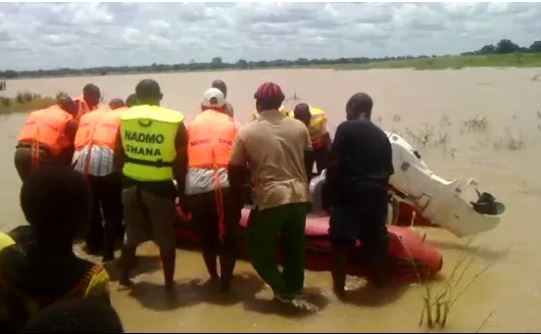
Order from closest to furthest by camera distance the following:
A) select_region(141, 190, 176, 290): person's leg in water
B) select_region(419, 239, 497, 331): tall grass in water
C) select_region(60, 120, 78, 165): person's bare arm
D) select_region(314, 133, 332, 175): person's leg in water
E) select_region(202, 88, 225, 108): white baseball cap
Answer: select_region(419, 239, 497, 331): tall grass in water
select_region(141, 190, 176, 290): person's leg in water
select_region(202, 88, 225, 108): white baseball cap
select_region(60, 120, 78, 165): person's bare arm
select_region(314, 133, 332, 175): person's leg in water

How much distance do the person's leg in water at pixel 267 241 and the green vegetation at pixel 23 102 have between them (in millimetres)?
24984

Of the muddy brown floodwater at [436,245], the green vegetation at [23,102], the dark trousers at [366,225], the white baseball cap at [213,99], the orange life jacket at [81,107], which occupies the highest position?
the white baseball cap at [213,99]

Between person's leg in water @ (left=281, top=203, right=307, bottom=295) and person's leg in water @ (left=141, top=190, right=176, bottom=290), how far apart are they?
0.81 meters

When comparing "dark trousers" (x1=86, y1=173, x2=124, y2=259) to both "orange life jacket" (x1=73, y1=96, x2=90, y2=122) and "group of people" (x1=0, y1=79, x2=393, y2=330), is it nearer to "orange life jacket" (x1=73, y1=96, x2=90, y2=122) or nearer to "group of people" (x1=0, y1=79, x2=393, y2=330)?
"group of people" (x1=0, y1=79, x2=393, y2=330)

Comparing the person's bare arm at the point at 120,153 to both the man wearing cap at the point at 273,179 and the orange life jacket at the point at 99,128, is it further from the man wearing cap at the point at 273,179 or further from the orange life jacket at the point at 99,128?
the man wearing cap at the point at 273,179

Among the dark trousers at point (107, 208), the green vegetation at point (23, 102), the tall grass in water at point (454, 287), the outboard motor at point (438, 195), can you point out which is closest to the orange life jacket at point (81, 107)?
the dark trousers at point (107, 208)

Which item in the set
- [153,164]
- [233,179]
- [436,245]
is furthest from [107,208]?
[436,245]

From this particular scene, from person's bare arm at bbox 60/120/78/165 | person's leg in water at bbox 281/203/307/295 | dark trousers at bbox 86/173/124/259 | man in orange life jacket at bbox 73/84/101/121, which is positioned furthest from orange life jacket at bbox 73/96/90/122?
person's leg in water at bbox 281/203/307/295

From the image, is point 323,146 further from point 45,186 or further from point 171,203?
point 45,186

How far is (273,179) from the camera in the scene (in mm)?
4953

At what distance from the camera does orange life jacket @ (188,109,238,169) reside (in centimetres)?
541

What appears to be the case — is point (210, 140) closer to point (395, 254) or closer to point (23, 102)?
point (395, 254)

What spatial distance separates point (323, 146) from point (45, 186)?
450 cm

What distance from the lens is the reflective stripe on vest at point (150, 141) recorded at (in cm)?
516
